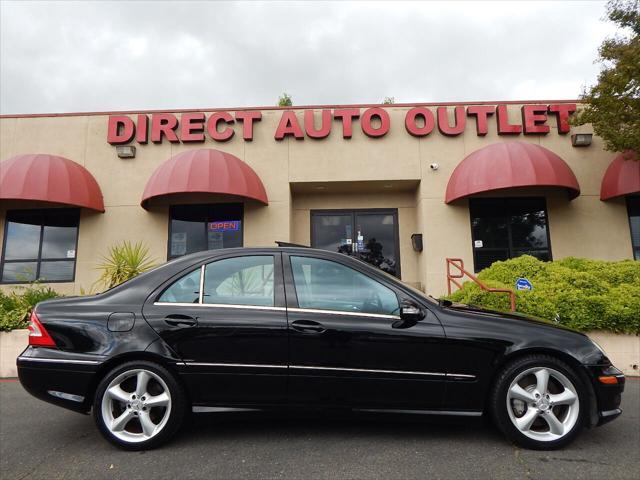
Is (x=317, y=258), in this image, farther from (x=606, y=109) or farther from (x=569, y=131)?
(x=569, y=131)

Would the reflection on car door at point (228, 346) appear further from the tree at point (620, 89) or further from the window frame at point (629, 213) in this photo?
the window frame at point (629, 213)

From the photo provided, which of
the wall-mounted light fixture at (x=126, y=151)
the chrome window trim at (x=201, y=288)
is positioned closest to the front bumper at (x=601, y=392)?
the chrome window trim at (x=201, y=288)

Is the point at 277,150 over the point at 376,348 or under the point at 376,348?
over

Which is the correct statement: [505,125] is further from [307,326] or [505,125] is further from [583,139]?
[307,326]

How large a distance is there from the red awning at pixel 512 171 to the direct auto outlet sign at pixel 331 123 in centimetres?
118

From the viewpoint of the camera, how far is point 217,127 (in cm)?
1011

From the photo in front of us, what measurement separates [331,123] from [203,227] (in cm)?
422

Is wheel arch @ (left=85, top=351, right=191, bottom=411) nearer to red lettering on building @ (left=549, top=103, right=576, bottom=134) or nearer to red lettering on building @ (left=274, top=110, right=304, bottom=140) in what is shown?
red lettering on building @ (left=274, top=110, right=304, bottom=140)

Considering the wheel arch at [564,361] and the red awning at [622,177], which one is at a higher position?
the red awning at [622,177]

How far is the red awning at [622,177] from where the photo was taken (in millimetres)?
8523

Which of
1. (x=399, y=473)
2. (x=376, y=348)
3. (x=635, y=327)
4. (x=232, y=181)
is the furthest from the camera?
(x=232, y=181)

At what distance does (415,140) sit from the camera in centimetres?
985

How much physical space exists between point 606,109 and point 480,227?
11.4 feet

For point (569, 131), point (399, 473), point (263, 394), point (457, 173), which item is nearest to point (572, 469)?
point (399, 473)
